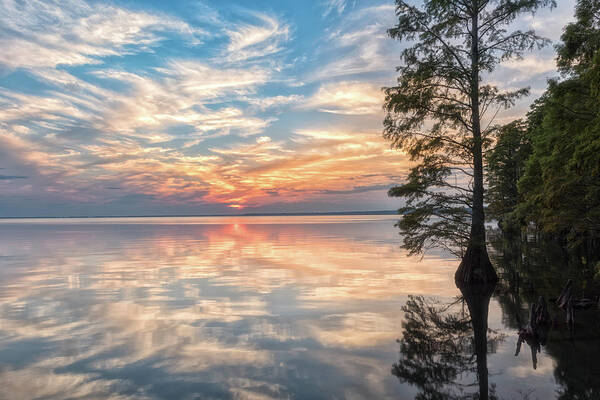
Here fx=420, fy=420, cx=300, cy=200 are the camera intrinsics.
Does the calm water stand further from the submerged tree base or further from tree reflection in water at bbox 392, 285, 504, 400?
the submerged tree base

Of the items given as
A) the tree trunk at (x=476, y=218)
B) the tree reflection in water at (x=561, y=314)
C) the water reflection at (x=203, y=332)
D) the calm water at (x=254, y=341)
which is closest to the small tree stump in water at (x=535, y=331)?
the tree reflection in water at (x=561, y=314)

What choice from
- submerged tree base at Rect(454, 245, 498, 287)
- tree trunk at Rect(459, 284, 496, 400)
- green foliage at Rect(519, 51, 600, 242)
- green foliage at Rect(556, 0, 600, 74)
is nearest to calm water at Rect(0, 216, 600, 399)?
tree trunk at Rect(459, 284, 496, 400)

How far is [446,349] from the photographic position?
1230 centimetres

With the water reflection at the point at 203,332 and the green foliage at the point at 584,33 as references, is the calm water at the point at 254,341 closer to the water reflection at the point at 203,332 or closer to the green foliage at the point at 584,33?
the water reflection at the point at 203,332

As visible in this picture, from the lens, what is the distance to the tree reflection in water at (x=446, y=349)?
31.2 ft

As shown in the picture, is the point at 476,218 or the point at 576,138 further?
the point at 476,218

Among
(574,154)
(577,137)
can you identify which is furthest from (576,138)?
(574,154)

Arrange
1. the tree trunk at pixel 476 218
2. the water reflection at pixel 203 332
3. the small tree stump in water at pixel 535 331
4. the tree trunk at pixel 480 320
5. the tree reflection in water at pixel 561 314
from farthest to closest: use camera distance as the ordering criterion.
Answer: the tree trunk at pixel 476 218
the small tree stump in water at pixel 535 331
the tree trunk at pixel 480 320
the water reflection at pixel 203 332
the tree reflection in water at pixel 561 314

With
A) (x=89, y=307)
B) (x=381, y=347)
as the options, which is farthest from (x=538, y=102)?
(x=89, y=307)

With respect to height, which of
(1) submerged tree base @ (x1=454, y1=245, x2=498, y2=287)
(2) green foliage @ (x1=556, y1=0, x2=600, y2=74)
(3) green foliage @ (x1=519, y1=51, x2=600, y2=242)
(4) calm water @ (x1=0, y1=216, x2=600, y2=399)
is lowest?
(4) calm water @ (x1=0, y1=216, x2=600, y2=399)

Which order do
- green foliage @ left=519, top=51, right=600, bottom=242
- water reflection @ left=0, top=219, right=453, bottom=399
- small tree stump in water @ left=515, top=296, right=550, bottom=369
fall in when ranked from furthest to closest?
green foliage @ left=519, top=51, right=600, bottom=242 < small tree stump in water @ left=515, top=296, right=550, bottom=369 < water reflection @ left=0, top=219, right=453, bottom=399

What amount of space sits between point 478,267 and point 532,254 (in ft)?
69.5

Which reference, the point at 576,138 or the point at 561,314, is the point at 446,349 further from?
the point at 576,138

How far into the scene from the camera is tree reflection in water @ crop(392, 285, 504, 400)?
9.52 m
